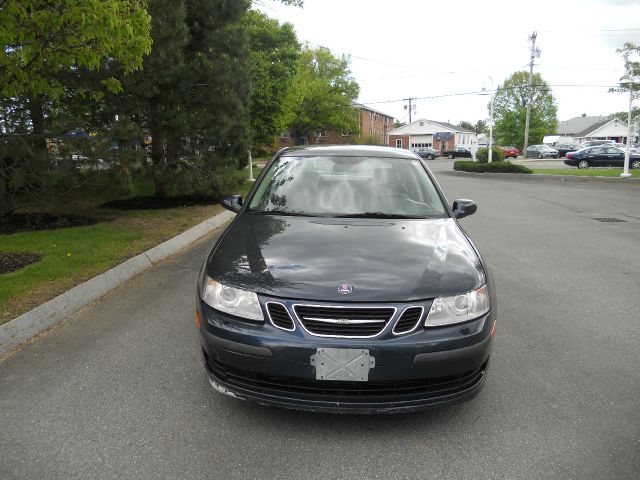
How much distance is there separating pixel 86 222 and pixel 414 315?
825 centimetres

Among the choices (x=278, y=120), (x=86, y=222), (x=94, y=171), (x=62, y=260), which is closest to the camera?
(x=62, y=260)

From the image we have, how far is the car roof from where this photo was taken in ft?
15.0

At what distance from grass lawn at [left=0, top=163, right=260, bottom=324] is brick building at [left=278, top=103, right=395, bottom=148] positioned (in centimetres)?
3046

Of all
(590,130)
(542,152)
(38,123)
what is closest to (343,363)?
(38,123)

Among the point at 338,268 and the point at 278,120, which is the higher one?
the point at 278,120

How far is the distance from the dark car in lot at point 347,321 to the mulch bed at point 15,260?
3856mm

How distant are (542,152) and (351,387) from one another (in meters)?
56.8

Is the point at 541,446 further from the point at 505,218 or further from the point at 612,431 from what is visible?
the point at 505,218

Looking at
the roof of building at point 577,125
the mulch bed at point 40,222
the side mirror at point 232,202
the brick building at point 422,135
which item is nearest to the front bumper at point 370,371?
the side mirror at point 232,202

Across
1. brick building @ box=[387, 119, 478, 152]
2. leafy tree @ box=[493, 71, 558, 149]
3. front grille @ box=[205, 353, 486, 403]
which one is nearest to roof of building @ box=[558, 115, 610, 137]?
brick building @ box=[387, 119, 478, 152]

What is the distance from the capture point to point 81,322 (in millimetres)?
4539

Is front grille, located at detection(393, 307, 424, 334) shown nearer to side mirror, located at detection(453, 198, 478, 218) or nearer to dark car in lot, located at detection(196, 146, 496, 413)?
dark car in lot, located at detection(196, 146, 496, 413)

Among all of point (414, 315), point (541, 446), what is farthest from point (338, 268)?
point (541, 446)

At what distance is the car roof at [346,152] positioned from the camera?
4586 mm
